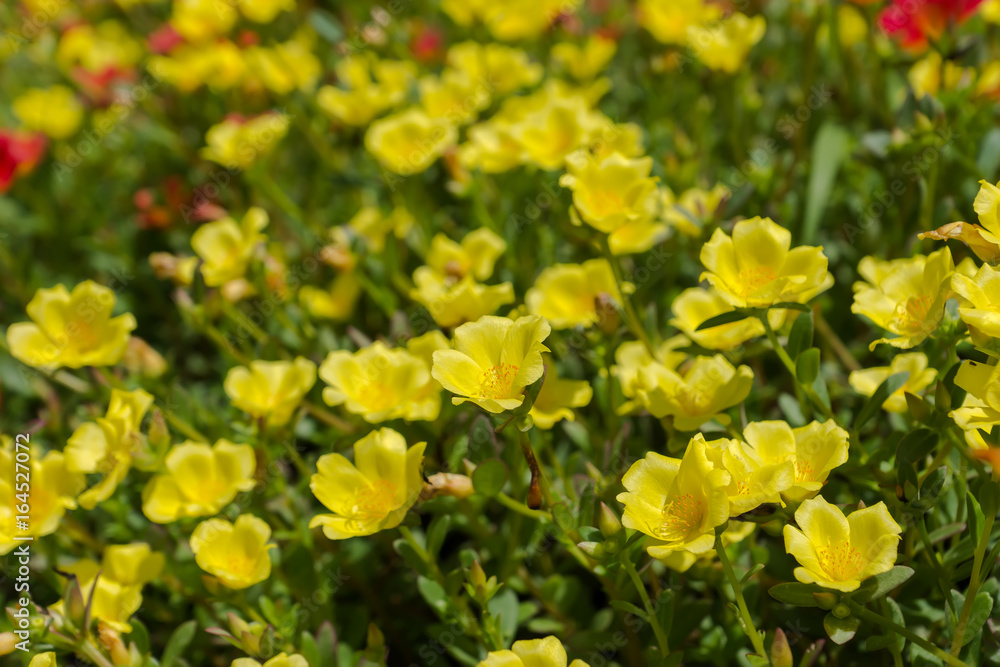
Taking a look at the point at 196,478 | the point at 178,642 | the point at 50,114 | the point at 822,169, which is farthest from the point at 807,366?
the point at 50,114

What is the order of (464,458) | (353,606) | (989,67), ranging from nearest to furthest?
(464,458)
(353,606)
(989,67)

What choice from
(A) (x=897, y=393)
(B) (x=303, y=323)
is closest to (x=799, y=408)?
(A) (x=897, y=393)

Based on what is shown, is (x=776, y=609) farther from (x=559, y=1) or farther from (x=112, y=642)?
(x=559, y=1)

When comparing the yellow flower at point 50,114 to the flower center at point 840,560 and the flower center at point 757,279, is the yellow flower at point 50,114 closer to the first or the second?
the flower center at point 757,279

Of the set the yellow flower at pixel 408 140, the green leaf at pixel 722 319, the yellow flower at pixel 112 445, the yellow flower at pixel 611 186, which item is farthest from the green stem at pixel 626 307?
the yellow flower at pixel 112 445

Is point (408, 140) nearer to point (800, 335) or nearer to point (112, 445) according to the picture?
point (112, 445)

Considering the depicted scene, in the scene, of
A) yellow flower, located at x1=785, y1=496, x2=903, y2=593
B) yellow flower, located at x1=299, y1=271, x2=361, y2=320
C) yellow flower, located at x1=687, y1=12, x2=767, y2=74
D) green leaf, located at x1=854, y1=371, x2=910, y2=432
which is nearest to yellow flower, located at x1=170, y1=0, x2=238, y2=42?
yellow flower, located at x1=299, y1=271, x2=361, y2=320
